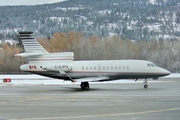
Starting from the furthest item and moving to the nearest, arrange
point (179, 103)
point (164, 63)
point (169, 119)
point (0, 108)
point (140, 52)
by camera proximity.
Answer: point (140, 52) → point (164, 63) → point (179, 103) → point (0, 108) → point (169, 119)

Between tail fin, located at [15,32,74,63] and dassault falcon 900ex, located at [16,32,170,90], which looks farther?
tail fin, located at [15,32,74,63]

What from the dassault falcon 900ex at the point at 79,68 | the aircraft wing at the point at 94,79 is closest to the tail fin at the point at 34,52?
the dassault falcon 900ex at the point at 79,68

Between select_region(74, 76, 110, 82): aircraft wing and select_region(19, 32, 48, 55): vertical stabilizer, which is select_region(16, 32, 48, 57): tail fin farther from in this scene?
select_region(74, 76, 110, 82): aircraft wing

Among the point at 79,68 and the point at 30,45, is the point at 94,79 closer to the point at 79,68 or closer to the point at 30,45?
the point at 79,68

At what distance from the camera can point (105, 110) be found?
71.8 ft

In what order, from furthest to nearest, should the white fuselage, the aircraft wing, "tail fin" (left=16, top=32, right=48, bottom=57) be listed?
"tail fin" (left=16, top=32, right=48, bottom=57) < the white fuselage < the aircraft wing

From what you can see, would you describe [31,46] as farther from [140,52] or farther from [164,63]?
A: [140,52]

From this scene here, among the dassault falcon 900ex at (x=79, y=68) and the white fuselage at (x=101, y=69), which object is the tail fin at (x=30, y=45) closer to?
the dassault falcon 900ex at (x=79, y=68)

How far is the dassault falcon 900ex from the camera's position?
38.6 m

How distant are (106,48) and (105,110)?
95079mm

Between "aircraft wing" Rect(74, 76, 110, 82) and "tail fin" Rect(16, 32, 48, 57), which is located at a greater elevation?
"tail fin" Rect(16, 32, 48, 57)

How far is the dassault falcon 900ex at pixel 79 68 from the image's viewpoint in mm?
38625

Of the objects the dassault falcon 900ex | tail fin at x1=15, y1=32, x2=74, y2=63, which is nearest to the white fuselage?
the dassault falcon 900ex

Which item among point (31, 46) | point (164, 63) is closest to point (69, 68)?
point (31, 46)
